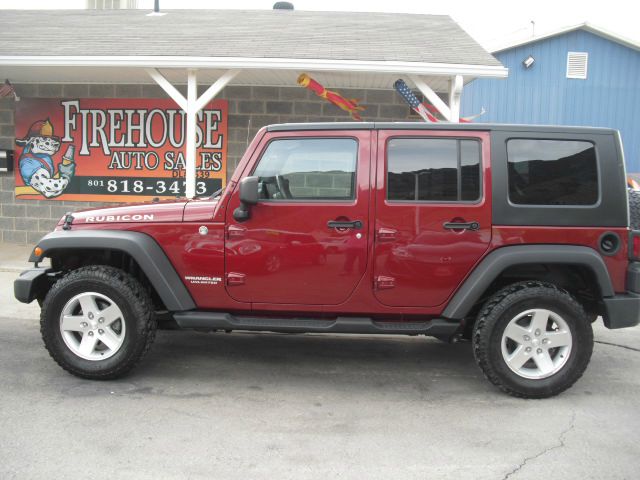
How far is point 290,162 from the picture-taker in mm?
4184

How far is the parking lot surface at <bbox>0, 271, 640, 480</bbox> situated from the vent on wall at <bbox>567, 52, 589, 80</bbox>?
12.1m

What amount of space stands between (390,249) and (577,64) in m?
13.7

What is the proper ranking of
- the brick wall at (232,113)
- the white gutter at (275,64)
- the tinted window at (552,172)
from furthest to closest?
the brick wall at (232,113)
the white gutter at (275,64)
the tinted window at (552,172)

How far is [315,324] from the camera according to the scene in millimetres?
4148

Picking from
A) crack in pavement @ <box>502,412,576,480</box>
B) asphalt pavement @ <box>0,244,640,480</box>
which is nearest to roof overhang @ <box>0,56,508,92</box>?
asphalt pavement @ <box>0,244,640,480</box>

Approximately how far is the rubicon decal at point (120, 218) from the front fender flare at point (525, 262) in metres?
2.32

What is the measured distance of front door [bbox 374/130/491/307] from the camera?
401 cm

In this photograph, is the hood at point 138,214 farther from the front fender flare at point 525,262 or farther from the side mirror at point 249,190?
the front fender flare at point 525,262

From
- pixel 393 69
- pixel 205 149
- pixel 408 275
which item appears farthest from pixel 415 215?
pixel 205 149

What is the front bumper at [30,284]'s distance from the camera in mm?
4262

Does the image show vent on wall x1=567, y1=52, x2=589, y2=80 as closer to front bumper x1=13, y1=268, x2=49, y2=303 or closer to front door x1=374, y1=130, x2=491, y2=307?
front door x1=374, y1=130, x2=491, y2=307

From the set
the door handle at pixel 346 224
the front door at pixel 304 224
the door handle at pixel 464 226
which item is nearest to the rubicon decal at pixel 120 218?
the front door at pixel 304 224

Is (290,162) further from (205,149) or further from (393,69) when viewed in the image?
(205,149)

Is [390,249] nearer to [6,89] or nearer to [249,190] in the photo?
[249,190]
